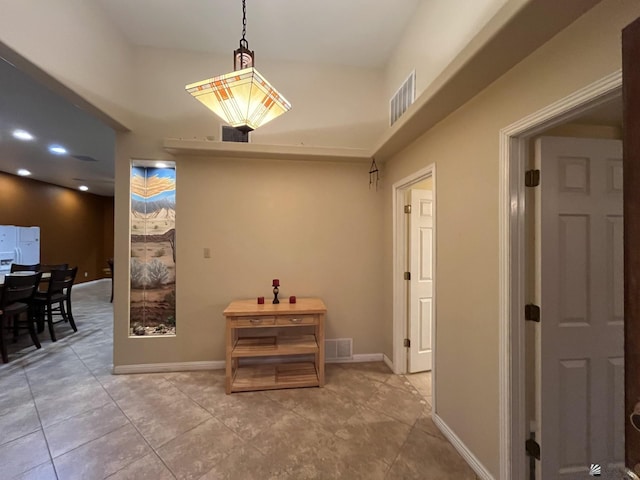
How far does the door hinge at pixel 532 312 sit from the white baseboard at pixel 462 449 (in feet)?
3.15

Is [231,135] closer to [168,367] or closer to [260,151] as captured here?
[260,151]

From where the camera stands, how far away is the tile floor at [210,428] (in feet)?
5.60

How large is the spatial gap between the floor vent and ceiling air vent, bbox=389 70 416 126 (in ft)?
8.44

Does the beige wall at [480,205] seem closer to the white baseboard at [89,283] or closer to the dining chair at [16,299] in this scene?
the dining chair at [16,299]

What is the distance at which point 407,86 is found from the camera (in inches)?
102

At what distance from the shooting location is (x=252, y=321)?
263 centimetres

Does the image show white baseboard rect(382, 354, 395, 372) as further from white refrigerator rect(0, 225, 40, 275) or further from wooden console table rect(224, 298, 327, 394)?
white refrigerator rect(0, 225, 40, 275)

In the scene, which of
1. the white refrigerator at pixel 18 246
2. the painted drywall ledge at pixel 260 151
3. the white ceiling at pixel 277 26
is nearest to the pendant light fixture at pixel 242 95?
the painted drywall ledge at pixel 260 151

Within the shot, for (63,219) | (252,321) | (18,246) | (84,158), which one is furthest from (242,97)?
(63,219)

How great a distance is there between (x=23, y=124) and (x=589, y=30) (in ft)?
19.6

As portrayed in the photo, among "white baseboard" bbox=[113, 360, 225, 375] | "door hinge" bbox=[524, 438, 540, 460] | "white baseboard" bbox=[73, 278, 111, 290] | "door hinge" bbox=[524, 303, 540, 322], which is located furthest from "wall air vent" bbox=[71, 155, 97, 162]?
"door hinge" bbox=[524, 438, 540, 460]

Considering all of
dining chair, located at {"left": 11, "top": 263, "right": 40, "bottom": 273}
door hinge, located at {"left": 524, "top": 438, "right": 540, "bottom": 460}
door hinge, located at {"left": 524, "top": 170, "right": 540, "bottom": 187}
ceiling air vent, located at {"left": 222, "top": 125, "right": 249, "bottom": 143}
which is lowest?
door hinge, located at {"left": 524, "top": 438, "right": 540, "bottom": 460}

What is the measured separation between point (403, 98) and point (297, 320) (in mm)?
2439

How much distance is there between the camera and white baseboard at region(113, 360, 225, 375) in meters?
2.91
